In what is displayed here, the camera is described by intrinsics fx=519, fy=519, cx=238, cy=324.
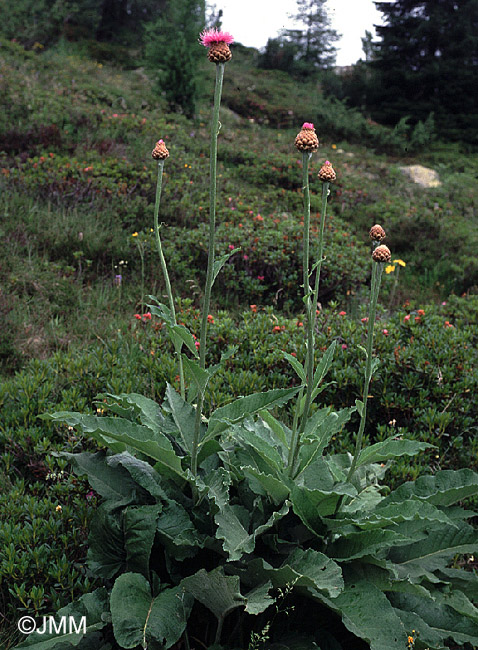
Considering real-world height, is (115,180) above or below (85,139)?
below

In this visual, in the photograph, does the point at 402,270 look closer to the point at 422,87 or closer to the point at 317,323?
the point at 317,323

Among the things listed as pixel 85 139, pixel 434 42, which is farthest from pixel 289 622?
pixel 434 42

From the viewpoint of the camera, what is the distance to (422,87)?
52.9ft

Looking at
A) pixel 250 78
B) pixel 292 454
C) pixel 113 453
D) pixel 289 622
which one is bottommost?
pixel 289 622

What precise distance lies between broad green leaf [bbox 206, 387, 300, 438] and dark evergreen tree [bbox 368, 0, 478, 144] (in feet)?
52.0

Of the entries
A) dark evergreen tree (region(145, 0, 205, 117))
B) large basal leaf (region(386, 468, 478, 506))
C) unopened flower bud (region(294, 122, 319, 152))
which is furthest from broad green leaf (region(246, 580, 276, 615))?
dark evergreen tree (region(145, 0, 205, 117))

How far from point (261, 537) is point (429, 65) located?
17.2 m

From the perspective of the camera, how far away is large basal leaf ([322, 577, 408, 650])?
1.49m

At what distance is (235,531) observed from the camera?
5.32 ft

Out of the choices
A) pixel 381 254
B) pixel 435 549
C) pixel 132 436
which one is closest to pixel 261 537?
pixel 132 436

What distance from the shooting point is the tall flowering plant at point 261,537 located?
154 centimetres

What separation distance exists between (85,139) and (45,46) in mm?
11789

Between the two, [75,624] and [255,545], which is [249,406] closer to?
[255,545]

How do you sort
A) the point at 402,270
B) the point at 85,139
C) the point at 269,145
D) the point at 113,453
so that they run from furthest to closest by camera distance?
the point at 269,145, the point at 85,139, the point at 402,270, the point at 113,453
